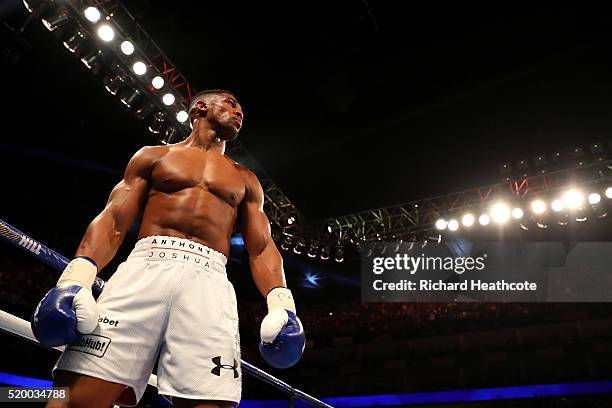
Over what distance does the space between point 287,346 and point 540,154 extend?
630cm

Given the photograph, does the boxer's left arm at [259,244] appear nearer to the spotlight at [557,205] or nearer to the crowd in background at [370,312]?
the spotlight at [557,205]

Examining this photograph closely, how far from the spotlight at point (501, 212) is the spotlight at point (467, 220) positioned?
31 cm

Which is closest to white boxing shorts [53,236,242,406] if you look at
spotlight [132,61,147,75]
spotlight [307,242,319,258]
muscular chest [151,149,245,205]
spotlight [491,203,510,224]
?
muscular chest [151,149,245,205]

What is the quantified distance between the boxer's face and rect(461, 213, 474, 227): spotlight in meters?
5.87

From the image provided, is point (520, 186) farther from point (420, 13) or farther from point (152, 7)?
point (152, 7)

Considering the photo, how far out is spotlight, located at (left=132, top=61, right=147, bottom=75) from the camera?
546 cm

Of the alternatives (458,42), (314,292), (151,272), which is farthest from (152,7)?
(314,292)

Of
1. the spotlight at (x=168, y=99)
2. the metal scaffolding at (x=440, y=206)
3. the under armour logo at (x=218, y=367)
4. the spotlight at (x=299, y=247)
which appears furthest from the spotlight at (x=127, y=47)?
the under armour logo at (x=218, y=367)

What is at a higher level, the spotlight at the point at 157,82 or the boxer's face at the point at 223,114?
the spotlight at the point at 157,82

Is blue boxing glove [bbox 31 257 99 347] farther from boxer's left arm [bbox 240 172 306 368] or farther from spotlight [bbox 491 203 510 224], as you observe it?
spotlight [bbox 491 203 510 224]

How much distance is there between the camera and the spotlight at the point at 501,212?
714 cm

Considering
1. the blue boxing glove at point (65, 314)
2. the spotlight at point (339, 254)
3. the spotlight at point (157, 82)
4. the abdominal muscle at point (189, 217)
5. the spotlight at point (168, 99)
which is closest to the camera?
the blue boxing glove at point (65, 314)

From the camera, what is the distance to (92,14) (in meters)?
4.93

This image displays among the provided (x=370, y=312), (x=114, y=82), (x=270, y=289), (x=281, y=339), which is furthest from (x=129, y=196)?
(x=370, y=312)
